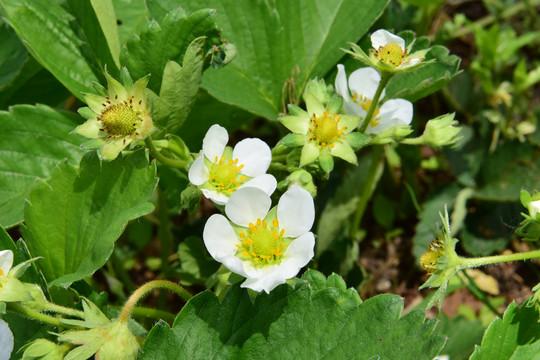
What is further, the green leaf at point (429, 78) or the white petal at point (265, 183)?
the green leaf at point (429, 78)

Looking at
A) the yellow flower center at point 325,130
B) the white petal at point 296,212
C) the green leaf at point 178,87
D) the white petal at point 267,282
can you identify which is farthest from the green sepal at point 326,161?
the green leaf at point 178,87

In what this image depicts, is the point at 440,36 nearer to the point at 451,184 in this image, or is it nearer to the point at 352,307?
the point at 451,184

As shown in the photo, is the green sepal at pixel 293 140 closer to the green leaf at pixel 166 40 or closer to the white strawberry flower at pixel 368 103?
the white strawberry flower at pixel 368 103

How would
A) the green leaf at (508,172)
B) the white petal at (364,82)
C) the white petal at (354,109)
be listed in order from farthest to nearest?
the green leaf at (508,172) → the white petal at (364,82) → the white petal at (354,109)

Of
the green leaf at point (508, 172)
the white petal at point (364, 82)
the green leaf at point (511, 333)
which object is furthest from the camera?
the green leaf at point (508, 172)

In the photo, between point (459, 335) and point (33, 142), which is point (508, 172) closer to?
point (459, 335)

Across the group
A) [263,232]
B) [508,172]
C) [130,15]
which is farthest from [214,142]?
[508,172]

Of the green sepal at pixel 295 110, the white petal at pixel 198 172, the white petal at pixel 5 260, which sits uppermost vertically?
the green sepal at pixel 295 110

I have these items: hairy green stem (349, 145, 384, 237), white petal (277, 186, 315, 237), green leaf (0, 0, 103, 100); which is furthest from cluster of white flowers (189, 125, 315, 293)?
hairy green stem (349, 145, 384, 237)
